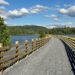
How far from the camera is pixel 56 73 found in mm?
13008

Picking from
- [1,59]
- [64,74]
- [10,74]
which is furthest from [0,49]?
[64,74]

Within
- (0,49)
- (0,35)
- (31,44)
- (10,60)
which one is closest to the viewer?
(0,49)

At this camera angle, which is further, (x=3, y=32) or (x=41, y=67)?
(x=3, y=32)

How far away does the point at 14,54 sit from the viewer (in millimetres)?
17062

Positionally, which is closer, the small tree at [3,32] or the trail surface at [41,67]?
the trail surface at [41,67]

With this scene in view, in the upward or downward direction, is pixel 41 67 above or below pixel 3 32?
above

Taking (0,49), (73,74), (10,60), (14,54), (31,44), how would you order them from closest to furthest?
(73,74), (0,49), (10,60), (14,54), (31,44)

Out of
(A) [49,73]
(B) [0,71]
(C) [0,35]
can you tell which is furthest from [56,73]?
(C) [0,35]

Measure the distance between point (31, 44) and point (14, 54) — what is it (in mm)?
12672

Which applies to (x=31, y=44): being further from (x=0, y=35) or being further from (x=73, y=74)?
(x=0, y=35)

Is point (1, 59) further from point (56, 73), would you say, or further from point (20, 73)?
point (56, 73)

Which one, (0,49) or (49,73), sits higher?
(0,49)

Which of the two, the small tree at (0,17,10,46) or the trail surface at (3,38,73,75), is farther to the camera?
the small tree at (0,17,10,46)

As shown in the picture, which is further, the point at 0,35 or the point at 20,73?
the point at 0,35
